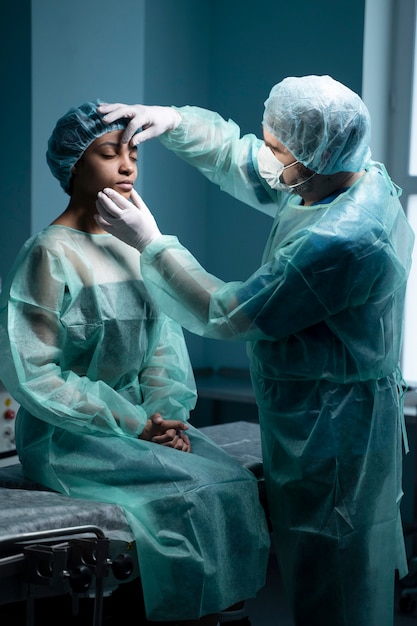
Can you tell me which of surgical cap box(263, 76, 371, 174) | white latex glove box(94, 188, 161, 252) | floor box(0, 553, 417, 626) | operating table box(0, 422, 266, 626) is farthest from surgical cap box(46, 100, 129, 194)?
floor box(0, 553, 417, 626)

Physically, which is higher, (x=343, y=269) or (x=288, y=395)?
(x=343, y=269)

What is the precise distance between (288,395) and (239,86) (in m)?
2.41

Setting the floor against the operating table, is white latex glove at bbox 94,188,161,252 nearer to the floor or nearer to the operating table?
the operating table

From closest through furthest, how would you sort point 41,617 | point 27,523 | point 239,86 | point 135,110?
point 27,523 → point 135,110 → point 41,617 → point 239,86

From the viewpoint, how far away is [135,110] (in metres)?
1.99

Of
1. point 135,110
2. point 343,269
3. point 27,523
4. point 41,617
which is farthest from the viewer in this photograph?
point 41,617

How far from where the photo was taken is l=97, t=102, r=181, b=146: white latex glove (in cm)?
194

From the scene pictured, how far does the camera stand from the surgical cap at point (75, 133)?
1.92m

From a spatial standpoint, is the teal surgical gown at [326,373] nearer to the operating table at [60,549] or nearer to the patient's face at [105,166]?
the patient's face at [105,166]

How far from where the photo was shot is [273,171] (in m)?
1.98

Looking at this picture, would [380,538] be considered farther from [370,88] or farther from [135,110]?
[370,88]

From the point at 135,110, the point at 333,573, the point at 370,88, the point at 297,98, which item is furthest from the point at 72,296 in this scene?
the point at 370,88

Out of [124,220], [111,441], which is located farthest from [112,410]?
[124,220]

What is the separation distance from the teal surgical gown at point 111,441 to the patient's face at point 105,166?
0.12 m
